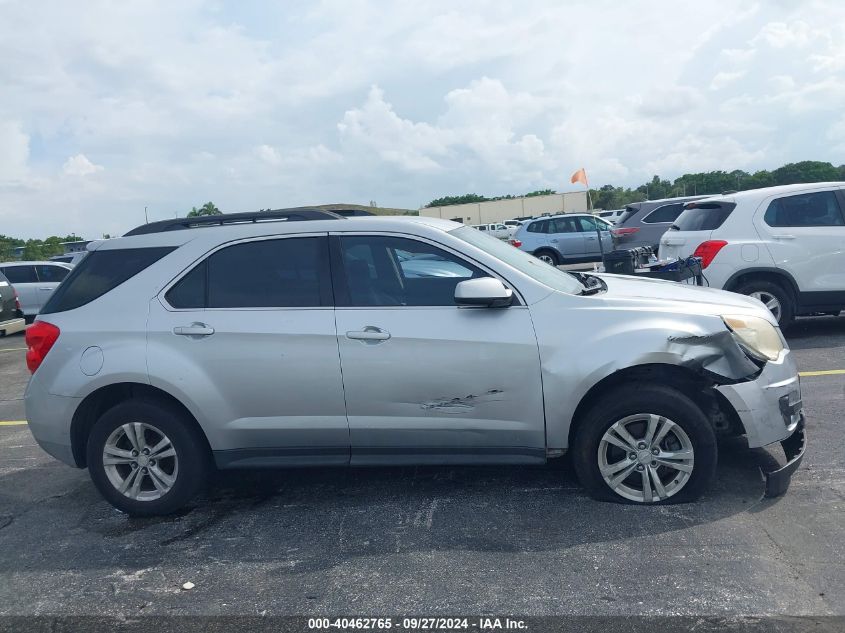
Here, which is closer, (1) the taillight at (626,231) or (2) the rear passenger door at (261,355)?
(2) the rear passenger door at (261,355)

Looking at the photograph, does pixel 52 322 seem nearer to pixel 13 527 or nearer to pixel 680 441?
pixel 13 527

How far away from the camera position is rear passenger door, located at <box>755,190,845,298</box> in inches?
332

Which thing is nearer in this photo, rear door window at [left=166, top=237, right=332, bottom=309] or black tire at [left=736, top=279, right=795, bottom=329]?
rear door window at [left=166, top=237, right=332, bottom=309]

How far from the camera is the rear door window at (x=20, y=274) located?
658 inches

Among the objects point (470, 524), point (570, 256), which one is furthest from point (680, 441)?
point (570, 256)

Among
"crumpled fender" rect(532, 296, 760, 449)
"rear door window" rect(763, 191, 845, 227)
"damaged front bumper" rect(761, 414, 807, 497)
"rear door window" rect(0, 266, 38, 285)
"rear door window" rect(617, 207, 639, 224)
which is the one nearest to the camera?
"crumpled fender" rect(532, 296, 760, 449)

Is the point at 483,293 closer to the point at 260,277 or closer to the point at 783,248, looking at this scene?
the point at 260,277

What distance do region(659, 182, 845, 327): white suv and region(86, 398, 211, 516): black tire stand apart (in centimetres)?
638

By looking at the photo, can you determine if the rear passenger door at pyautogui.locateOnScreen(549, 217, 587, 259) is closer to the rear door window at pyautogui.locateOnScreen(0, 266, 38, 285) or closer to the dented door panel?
the rear door window at pyautogui.locateOnScreen(0, 266, 38, 285)

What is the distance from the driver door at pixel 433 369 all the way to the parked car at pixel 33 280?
14442 millimetres

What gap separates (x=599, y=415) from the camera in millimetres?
4137

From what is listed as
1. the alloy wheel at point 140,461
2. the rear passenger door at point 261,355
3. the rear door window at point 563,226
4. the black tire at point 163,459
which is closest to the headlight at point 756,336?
the rear passenger door at point 261,355

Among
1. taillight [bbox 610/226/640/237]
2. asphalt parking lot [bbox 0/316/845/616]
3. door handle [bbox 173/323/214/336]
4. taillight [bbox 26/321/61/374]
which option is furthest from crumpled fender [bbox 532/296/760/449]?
taillight [bbox 610/226/640/237]

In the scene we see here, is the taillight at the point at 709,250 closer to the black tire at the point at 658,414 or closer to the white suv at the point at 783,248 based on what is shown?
the white suv at the point at 783,248
